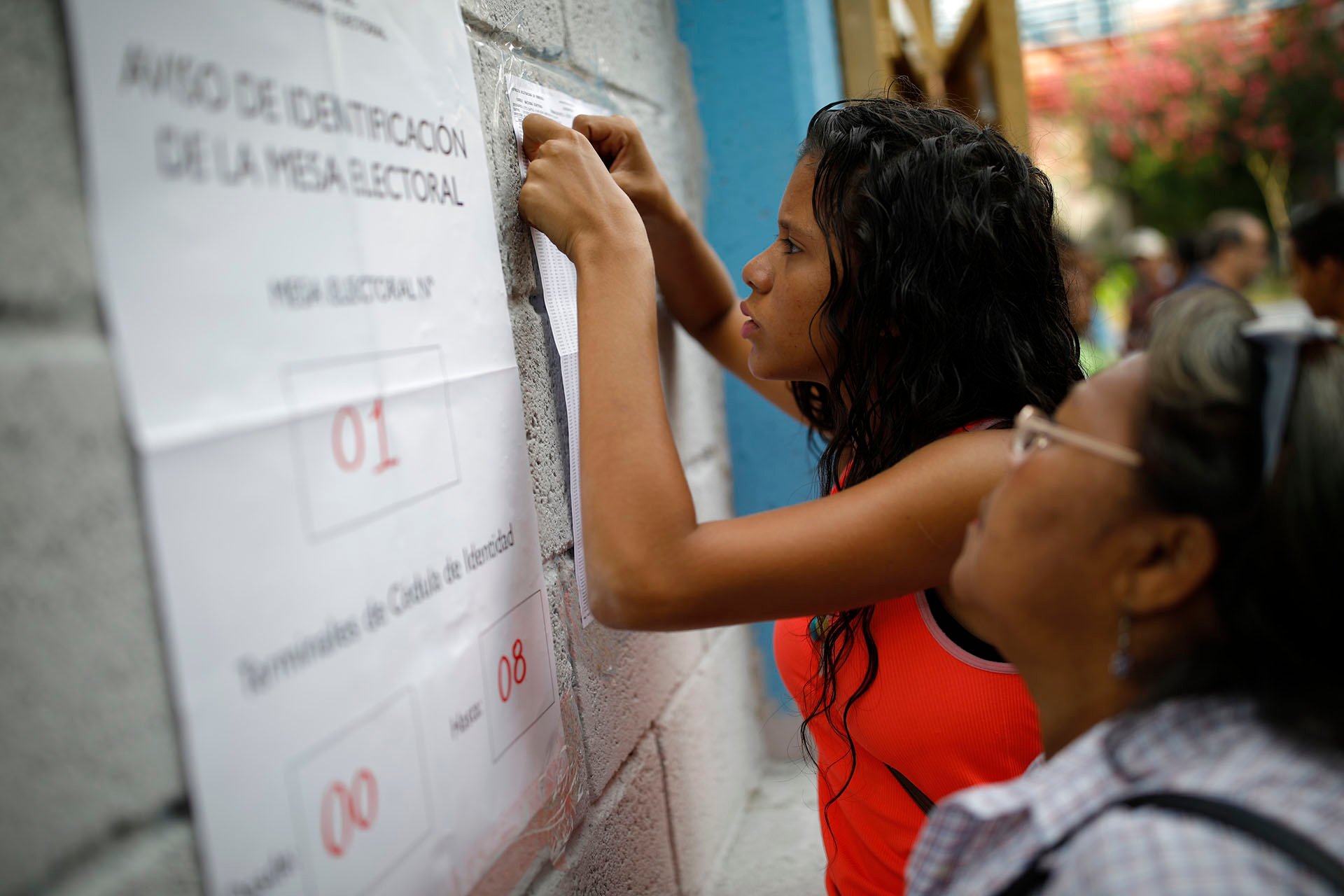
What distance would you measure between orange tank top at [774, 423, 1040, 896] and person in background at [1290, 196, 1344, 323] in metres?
2.98

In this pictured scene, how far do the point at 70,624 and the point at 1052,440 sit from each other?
0.90m

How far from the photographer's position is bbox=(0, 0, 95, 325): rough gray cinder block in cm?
60

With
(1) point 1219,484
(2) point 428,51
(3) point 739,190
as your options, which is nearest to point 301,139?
(2) point 428,51

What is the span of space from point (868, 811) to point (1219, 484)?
32.2 inches

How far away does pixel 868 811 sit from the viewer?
141 cm

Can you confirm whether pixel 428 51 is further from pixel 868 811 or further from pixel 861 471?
pixel 868 811

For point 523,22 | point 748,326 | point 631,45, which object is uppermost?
point 631,45

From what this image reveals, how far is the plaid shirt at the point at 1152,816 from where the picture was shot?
27.3 inches

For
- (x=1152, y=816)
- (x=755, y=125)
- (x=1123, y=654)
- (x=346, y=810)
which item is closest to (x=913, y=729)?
(x=1123, y=654)

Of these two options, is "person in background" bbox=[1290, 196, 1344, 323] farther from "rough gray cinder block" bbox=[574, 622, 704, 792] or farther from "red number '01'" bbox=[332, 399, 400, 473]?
"red number '01'" bbox=[332, 399, 400, 473]

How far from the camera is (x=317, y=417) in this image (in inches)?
32.6

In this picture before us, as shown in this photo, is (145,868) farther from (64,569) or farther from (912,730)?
(912,730)

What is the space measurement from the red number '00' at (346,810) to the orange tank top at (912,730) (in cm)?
74

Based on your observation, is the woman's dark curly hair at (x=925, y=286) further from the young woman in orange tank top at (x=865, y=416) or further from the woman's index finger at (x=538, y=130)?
the woman's index finger at (x=538, y=130)
